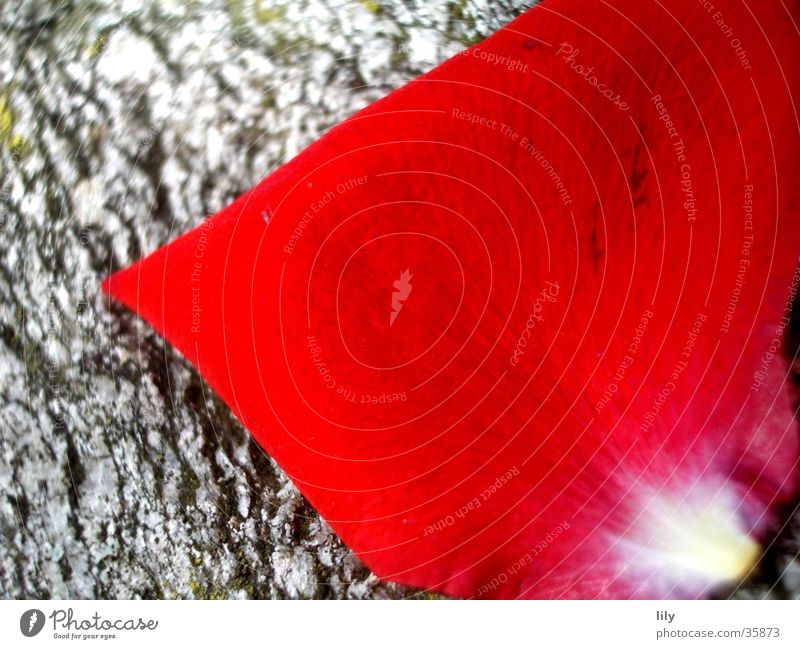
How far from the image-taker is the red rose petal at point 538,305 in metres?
0.40

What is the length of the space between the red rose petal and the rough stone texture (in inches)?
0.8

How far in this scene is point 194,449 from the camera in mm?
398

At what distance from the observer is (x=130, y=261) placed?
397 millimetres

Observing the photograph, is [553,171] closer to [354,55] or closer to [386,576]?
[354,55]

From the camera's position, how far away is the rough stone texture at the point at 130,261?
15.6 inches

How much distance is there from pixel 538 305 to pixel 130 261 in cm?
29

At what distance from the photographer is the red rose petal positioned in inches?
15.8

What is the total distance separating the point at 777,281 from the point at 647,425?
15 centimetres

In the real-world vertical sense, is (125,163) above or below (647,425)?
above

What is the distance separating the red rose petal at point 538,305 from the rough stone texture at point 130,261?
21mm

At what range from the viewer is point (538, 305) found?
43 centimetres

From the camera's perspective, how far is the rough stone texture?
15.6 inches
